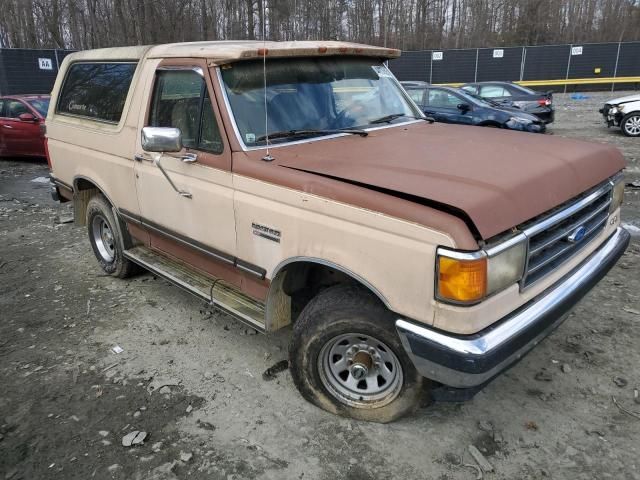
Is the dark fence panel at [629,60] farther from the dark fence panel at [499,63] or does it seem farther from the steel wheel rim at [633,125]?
the steel wheel rim at [633,125]

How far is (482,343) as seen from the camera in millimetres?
2455

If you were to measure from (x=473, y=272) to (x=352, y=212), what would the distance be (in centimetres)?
Answer: 69

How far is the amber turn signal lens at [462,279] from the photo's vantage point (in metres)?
2.34

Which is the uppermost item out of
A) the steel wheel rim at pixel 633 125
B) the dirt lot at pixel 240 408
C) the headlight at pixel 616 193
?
the headlight at pixel 616 193

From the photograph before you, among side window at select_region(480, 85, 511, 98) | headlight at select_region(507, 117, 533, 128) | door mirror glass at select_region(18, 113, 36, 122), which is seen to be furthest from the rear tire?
side window at select_region(480, 85, 511, 98)

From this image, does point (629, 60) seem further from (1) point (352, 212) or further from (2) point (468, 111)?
(1) point (352, 212)

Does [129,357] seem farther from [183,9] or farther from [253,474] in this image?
[183,9]

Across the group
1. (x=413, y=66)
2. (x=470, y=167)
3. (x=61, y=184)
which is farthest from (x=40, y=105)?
(x=413, y=66)

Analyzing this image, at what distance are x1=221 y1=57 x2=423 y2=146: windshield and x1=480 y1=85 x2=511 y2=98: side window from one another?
533 inches

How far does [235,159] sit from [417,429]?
2007 mm

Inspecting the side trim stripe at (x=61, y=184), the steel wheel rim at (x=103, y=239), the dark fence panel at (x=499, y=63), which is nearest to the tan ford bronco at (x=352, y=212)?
the steel wheel rim at (x=103, y=239)

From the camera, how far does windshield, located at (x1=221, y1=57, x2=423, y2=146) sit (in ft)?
11.4

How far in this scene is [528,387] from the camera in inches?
137

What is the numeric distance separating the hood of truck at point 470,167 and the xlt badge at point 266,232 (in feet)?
1.32
